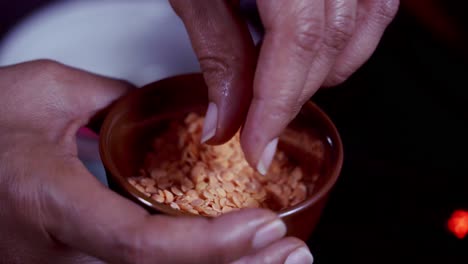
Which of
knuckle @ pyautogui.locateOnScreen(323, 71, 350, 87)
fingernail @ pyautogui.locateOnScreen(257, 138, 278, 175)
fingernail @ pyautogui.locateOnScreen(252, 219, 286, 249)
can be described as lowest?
knuckle @ pyautogui.locateOnScreen(323, 71, 350, 87)

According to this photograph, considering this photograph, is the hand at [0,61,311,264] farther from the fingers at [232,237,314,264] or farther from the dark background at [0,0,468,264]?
the dark background at [0,0,468,264]

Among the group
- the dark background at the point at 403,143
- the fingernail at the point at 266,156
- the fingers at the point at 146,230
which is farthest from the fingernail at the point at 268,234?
the dark background at the point at 403,143

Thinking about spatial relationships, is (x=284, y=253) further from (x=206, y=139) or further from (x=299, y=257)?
(x=206, y=139)

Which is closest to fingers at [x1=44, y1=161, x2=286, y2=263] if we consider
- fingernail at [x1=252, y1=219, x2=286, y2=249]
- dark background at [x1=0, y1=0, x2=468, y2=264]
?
fingernail at [x1=252, y1=219, x2=286, y2=249]

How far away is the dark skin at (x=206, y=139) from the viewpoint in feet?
2.10

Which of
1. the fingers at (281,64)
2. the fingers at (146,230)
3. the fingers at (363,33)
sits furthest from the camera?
the fingers at (363,33)

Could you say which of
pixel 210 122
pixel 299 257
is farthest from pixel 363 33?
pixel 299 257

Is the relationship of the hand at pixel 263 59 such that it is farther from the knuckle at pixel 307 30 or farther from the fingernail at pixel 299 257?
the fingernail at pixel 299 257

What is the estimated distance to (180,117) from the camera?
→ 995mm

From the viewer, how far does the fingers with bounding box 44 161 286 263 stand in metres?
0.63

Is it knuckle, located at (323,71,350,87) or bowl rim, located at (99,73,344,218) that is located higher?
bowl rim, located at (99,73,344,218)

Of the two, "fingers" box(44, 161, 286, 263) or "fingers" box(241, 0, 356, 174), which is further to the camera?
"fingers" box(241, 0, 356, 174)

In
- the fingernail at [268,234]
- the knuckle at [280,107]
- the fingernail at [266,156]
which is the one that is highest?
the knuckle at [280,107]

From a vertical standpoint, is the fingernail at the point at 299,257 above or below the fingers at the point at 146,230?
below
